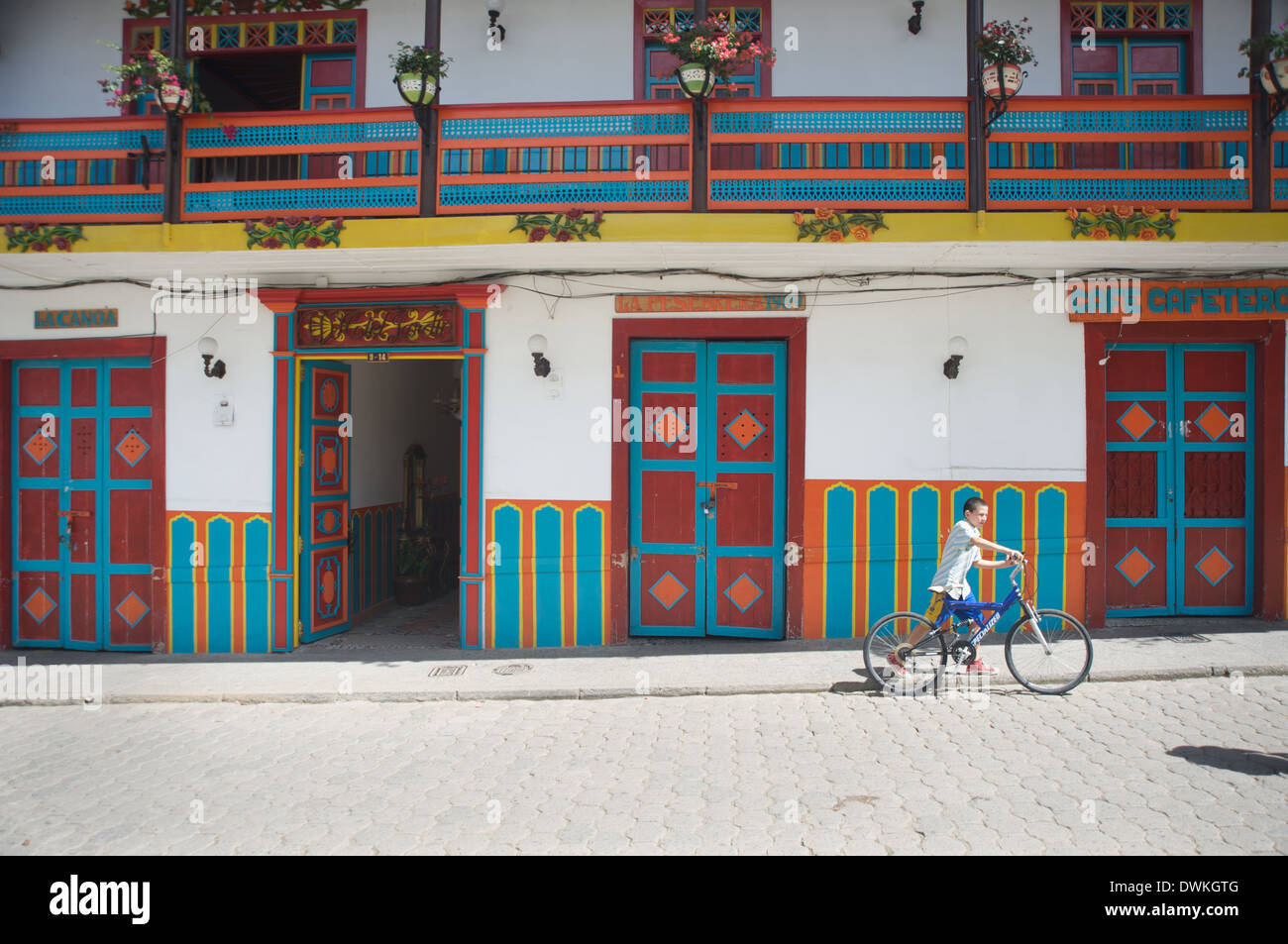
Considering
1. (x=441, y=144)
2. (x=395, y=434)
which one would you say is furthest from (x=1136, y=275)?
(x=395, y=434)

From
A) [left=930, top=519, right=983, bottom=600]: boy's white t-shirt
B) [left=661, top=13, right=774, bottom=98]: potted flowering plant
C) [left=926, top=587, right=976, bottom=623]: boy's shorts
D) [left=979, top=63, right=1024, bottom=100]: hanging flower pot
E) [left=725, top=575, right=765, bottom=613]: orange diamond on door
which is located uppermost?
[left=661, top=13, right=774, bottom=98]: potted flowering plant

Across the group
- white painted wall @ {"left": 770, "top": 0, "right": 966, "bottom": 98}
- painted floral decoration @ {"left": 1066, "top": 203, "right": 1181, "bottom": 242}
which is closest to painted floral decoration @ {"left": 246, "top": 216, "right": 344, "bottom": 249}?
white painted wall @ {"left": 770, "top": 0, "right": 966, "bottom": 98}

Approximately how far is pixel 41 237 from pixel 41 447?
2.36 meters

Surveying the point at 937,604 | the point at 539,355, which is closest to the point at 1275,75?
the point at 937,604

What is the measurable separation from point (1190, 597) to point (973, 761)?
5195mm

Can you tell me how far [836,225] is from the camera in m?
7.49

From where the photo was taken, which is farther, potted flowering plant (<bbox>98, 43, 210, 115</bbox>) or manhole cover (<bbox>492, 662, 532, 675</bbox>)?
potted flowering plant (<bbox>98, 43, 210, 115</bbox>)

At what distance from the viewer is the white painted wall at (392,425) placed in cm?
995

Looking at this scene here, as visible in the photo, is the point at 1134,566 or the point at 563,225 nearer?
the point at 563,225

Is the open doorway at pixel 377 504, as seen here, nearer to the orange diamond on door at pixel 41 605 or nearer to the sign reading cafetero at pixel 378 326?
the sign reading cafetero at pixel 378 326

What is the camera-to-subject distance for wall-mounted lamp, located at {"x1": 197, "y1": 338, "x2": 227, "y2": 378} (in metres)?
8.43

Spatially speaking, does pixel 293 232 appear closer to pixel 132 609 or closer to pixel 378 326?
pixel 378 326

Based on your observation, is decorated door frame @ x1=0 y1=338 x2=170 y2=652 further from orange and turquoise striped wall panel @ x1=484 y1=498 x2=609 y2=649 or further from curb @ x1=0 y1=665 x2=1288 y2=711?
orange and turquoise striped wall panel @ x1=484 y1=498 x2=609 y2=649

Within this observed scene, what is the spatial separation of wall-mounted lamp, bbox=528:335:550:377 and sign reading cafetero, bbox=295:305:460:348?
80 cm
